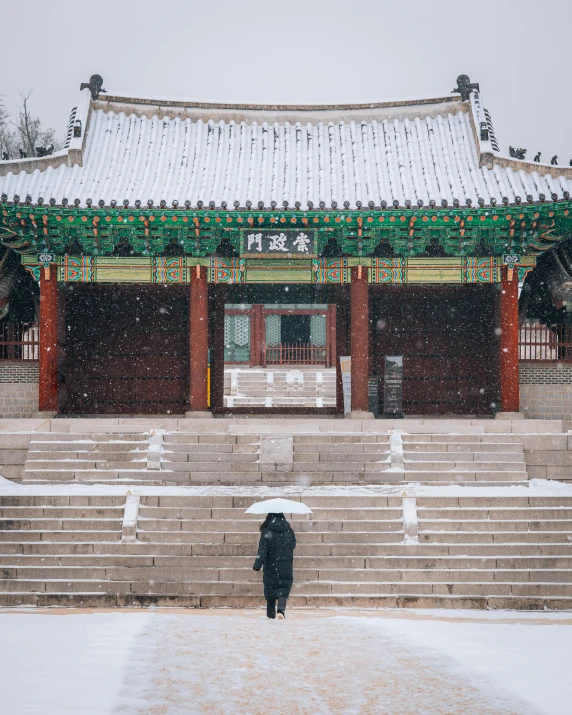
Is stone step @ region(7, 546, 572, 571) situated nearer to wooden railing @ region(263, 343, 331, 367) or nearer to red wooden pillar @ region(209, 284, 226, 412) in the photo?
red wooden pillar @ region(209, 284, 226, 412)

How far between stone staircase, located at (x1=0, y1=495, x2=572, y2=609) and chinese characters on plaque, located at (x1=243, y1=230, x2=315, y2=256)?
6.62 metres

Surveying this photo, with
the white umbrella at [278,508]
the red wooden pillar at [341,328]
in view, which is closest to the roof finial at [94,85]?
the red wooden pillar at [341,328]

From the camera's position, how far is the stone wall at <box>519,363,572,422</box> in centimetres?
1936

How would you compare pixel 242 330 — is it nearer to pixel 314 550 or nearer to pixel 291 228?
pixel 291 228

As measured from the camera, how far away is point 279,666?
794cm

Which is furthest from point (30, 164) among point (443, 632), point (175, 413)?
point (443, 632)

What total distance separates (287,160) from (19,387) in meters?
7.78

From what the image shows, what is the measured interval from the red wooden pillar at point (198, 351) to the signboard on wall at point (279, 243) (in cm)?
145

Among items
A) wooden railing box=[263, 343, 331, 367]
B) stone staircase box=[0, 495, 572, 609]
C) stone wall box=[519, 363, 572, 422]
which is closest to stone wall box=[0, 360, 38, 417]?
stone staircase box=[0, 495, 572, 609]

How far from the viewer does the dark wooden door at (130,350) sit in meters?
20.0

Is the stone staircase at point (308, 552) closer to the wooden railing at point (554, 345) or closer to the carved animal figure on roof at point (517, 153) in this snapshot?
the wooden railing at point (554, 345)

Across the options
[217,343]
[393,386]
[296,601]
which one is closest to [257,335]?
[217,343]

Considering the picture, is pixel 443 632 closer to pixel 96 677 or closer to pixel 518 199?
pixel 96 677

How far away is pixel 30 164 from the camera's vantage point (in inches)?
739
